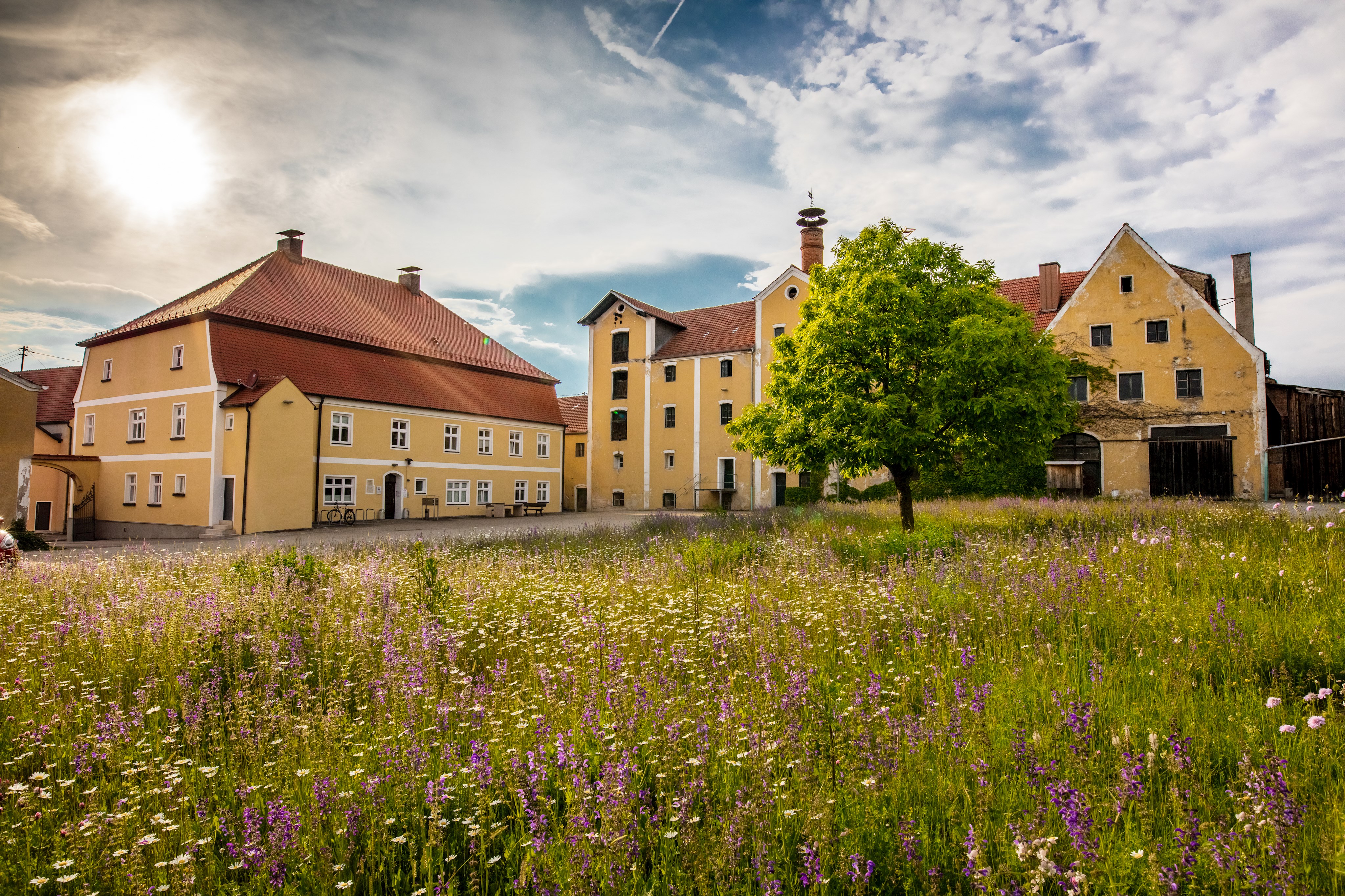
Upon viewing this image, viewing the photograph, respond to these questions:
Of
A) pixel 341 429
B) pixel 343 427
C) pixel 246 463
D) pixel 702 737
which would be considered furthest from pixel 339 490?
pixel 702 737

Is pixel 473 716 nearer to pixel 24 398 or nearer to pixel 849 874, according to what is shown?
pixel 849 874

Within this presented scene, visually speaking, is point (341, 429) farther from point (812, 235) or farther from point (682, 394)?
point (812, 235)

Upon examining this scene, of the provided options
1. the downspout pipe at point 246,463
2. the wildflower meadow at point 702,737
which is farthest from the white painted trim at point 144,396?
the wildflower meadow at point 702,737

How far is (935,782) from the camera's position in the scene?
3.12 metres

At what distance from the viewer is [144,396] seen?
30.8 metres

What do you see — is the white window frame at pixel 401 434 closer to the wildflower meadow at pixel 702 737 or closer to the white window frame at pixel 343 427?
the white window frame at pixel 343 427

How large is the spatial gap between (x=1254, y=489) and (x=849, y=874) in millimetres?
35783

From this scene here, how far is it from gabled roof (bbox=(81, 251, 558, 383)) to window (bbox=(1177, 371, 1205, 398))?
33.0 m

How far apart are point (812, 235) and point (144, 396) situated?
3471 centimetres

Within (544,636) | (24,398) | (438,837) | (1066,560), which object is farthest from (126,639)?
(24,398)

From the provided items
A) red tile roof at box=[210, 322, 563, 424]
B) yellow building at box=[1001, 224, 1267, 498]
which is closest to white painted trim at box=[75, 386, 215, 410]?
red tile roof at box=[210, 322, 563, 424]

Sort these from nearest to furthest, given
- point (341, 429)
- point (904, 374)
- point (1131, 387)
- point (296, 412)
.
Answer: point (904, 374) < point (296, 412) < point (1131, 387) < point (341, 429)

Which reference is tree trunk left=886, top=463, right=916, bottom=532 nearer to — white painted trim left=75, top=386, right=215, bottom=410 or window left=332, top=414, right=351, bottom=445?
window left=332, top=414, right=351, bottom=445

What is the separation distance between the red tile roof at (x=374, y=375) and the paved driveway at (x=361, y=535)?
6434 millimetres
